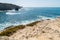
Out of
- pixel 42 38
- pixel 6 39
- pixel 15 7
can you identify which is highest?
pixel 6 39

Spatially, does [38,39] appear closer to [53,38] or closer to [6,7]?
[53,38]

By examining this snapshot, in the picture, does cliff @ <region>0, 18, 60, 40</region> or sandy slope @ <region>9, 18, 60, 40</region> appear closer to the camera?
sandy slope @ <region>9, 18, 60, 40</region>

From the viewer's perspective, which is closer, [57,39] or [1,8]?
[57,39]

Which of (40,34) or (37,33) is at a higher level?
(40,34)

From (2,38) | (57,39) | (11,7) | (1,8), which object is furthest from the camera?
(11,7)

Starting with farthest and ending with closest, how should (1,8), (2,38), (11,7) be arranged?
(11,7) → (1,8) → (2,38)

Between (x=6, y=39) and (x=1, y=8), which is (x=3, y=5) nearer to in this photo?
(x=1, y=8)

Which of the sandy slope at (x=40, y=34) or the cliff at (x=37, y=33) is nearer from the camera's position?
the sandy slope at (x=40, y=34)

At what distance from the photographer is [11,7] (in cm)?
13600

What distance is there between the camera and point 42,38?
13898 mm

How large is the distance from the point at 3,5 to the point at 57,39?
370 feet

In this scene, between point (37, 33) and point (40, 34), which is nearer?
point (40, 34)

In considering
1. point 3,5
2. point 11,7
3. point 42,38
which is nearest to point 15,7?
point 11,7

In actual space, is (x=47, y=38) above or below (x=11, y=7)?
above
